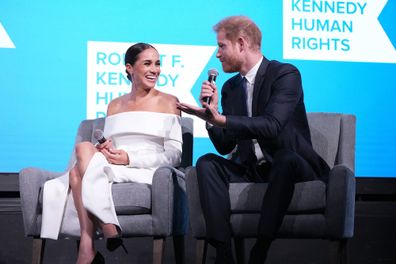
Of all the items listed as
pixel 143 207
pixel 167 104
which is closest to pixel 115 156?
pixel 143 207

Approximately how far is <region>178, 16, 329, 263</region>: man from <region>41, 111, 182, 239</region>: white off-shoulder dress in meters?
0.42

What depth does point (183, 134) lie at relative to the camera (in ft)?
13.3

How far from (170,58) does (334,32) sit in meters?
1.14

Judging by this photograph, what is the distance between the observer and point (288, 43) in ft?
15.0

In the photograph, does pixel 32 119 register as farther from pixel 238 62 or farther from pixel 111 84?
pixel 238 62

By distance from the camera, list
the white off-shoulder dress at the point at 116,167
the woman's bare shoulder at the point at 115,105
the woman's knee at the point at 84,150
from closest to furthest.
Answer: the white off-shoulder dress at the point at 116,167
the woman's knee at the point at 84,150
the woman's bare shoulder at the point at 115,105

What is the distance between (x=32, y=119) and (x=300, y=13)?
1917mm

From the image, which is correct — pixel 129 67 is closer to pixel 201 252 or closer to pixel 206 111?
pixel 206 111

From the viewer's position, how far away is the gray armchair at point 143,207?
3.46 meters

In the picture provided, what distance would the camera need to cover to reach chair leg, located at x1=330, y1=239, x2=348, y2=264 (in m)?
3.27

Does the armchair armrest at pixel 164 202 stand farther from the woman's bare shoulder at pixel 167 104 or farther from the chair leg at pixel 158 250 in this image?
the woman's bare shoulder at pixel 167 104

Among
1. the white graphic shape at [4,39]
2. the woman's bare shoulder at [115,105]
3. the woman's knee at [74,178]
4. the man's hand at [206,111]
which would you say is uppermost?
the white graphic shape at [4,39]

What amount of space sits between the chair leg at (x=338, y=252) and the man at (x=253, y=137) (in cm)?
32

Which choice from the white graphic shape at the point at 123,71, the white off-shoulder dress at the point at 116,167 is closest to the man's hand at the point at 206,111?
the white off-shoulder dress at the point at 116,167
